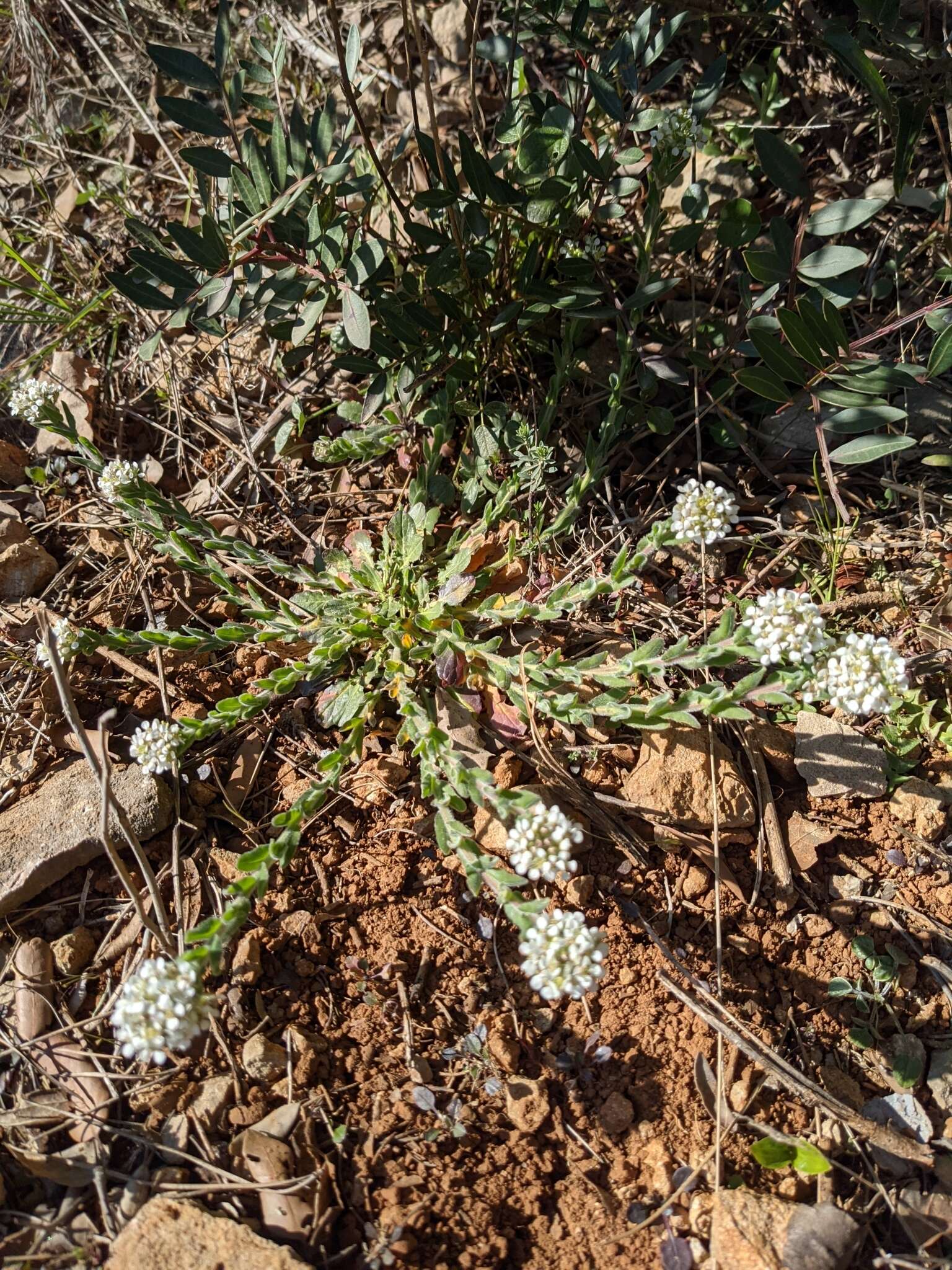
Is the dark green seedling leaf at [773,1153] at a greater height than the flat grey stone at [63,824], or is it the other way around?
the flat grey stone at [63,824]

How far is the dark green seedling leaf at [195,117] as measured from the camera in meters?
2.32

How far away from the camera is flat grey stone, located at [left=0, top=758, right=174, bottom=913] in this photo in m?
2.48

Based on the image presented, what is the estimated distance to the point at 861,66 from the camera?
2330 mm

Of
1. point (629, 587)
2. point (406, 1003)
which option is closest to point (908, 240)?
point (629, 587)

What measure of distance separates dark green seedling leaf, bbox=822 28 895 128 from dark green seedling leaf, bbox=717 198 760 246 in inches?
16.6

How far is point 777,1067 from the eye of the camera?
2.22m

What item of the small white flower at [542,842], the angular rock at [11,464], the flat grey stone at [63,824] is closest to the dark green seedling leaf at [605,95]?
the small white flower at [542,842]

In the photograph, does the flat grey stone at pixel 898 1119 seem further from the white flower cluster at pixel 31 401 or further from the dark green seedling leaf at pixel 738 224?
the white flower cluster at pixel 31 401

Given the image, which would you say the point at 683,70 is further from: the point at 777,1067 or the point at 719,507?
the point at 777,1067

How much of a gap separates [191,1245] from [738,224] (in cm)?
307

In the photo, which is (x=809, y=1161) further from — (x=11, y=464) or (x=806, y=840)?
(x=11, y=464)

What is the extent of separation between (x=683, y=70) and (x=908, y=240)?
3.75 feet

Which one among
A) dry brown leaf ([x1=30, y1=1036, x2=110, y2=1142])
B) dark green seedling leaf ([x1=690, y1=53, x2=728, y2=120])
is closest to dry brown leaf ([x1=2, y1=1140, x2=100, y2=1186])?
dry brown leaf ([x1=30, y1=1036, x2=110, y2=1142])

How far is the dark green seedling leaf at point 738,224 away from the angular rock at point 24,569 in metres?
2.49
